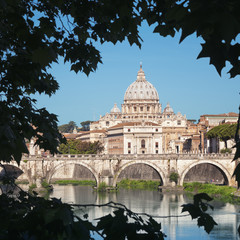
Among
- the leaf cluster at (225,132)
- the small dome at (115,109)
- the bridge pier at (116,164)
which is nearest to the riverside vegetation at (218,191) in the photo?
the bridge pier at (116,164)

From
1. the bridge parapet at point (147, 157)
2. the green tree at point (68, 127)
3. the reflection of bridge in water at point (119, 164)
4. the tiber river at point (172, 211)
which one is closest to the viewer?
the tiber river at point (172, 211)

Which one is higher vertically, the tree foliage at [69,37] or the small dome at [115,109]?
the small dome at [115,109]

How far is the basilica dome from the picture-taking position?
420 ft

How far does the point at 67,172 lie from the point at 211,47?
218 ft

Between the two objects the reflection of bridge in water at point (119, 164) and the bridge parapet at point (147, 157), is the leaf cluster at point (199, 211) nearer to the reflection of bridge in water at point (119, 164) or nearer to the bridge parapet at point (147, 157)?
the reflection of bridge in water at point (119, 164)

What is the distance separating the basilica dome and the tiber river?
269ft

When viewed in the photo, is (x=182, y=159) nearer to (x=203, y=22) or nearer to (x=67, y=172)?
(x=67, y=172)

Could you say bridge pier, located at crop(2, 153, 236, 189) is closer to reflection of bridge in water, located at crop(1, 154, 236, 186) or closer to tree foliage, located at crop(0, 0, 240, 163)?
reflection of bridge in water, located at crop(1, 154, 236, 186)

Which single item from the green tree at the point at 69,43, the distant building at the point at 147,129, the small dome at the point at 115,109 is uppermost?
the small dome at the point at 115,109

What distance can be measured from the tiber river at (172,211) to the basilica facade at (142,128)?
107ft

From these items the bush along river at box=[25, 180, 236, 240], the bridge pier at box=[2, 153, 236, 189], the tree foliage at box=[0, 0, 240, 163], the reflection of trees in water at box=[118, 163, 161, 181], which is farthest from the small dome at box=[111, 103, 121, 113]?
the tree foliage at box=[0, 0, 240, 163]

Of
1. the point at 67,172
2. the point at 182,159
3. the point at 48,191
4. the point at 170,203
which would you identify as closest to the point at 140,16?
the point at 170,203

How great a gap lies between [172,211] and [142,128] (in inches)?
2430

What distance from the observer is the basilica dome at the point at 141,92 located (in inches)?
5044
